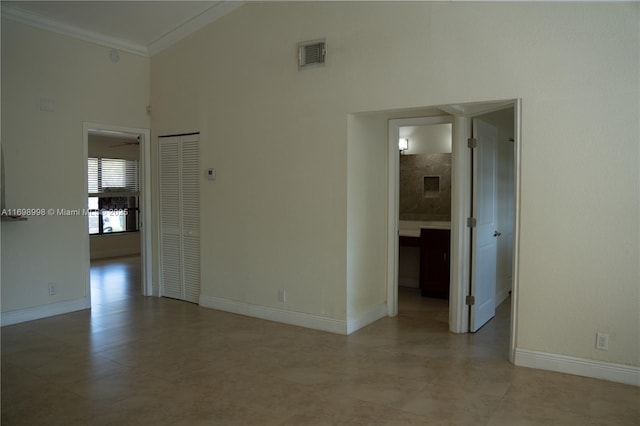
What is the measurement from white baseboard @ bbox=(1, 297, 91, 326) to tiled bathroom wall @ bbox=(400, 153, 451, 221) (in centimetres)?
426

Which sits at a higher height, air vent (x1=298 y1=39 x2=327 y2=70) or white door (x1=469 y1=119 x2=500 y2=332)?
air vent (x1=298 y1=39 x2=327 y2=70)

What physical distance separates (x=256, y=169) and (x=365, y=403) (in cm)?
279

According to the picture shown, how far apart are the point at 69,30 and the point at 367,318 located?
4453 mm

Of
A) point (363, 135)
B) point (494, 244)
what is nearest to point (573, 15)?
point (363, 135)

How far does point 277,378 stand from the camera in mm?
3525

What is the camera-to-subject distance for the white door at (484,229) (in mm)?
4594

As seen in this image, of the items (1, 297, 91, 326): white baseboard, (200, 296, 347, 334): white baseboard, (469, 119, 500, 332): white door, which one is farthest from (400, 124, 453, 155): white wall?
(1, 297, 91, 326): white baseboard

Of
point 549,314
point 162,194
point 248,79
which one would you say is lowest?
point 549,314

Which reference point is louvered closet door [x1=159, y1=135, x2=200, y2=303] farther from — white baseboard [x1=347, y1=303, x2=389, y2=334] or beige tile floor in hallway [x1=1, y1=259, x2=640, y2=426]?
white baseboard [x1=347, y1=303, x2=389, y2=334]

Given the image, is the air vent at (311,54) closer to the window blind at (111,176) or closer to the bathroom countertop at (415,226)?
the bathroom countertop at (415,226)

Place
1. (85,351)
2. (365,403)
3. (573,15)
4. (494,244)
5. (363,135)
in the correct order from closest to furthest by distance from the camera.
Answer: (365,403) → (573,15) → (85,351) → (363,135) → (494,244)

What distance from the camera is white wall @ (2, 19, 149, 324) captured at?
4883 millimetres

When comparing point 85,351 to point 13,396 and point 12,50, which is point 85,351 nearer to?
point 13,396

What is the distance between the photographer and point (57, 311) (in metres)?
5.27
